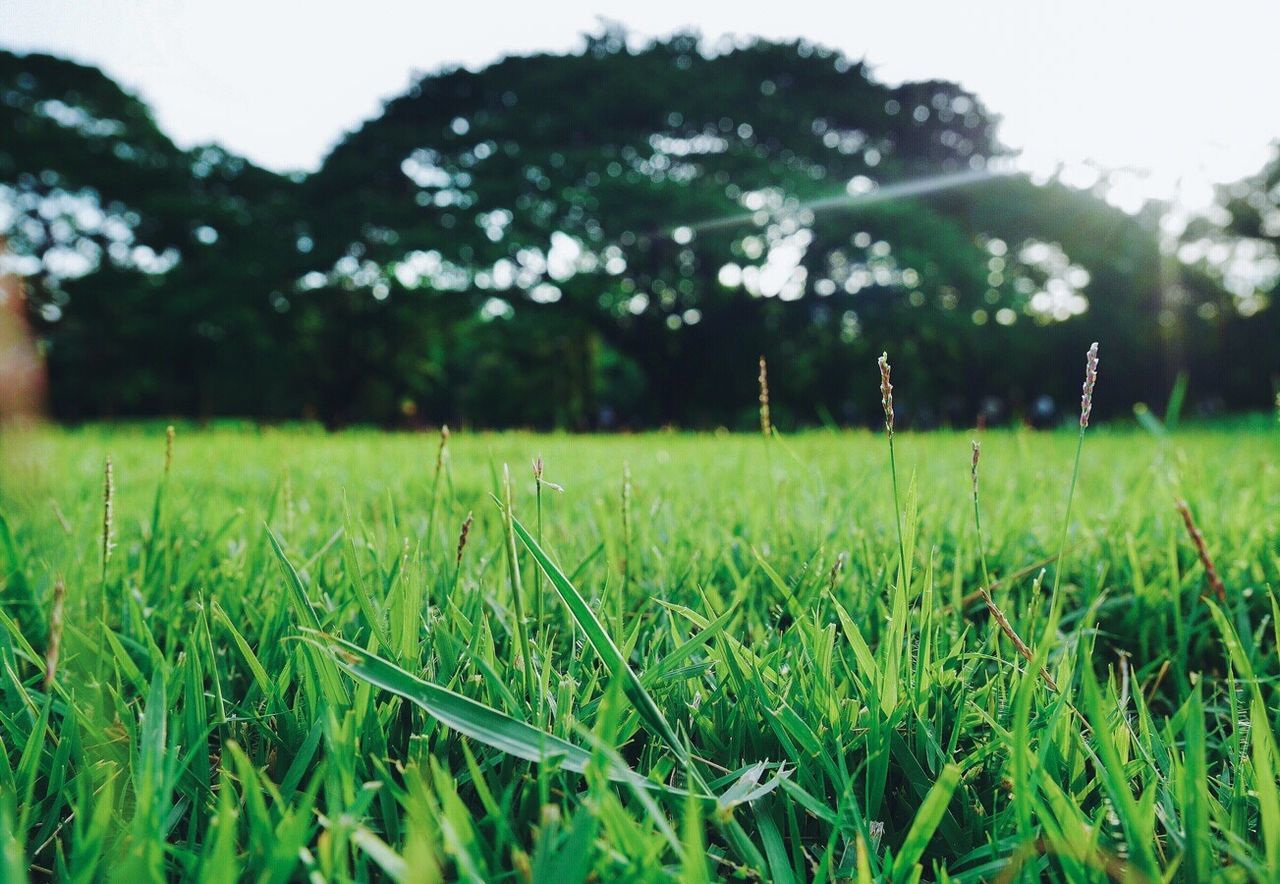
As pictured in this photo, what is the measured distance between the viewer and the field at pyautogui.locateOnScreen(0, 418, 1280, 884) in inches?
18.2

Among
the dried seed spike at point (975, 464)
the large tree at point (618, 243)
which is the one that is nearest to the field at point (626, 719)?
the dried seed spike at point (975, 464)

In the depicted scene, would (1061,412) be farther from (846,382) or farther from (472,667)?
(472,667)

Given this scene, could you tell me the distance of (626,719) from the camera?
0.65 meters

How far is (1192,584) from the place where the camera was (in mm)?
1103

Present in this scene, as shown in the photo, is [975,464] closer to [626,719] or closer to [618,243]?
[626,719]

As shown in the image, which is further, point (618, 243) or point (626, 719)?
point (618, 243)

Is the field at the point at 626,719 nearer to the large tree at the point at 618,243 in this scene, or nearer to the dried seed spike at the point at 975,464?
the dried seed spike at the point at 975,464

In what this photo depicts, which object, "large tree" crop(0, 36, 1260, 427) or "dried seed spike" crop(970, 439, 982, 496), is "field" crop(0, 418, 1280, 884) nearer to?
"dried seed spike" crop(970, 439, 982, 496)

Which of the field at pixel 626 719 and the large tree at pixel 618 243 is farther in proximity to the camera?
the large tree at pixel 618 243

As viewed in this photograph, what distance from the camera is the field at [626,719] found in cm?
46

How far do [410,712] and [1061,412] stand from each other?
18013 millimetres

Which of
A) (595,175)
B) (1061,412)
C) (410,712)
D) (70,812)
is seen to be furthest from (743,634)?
(1061,412)

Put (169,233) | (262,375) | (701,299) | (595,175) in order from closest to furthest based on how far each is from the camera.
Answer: (595,175)
(701,299)
(169,233)
(262,375)

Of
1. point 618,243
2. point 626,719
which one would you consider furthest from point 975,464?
point 618,243
